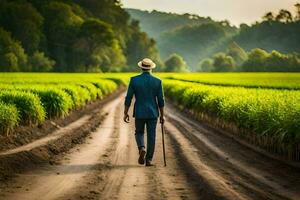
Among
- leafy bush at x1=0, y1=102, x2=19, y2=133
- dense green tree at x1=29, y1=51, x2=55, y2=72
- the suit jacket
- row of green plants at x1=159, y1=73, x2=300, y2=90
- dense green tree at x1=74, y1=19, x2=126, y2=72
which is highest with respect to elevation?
dense green tree at x1=74, y1=19, x2=126, y2=72

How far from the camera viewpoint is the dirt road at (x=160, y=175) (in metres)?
7.97

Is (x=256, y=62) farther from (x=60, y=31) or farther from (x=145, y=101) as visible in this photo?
(x=145, y=101)

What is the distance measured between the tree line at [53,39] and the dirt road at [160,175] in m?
68.4

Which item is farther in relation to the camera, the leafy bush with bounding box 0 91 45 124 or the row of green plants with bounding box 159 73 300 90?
the row of green plants with bounding box 159 73 300 90

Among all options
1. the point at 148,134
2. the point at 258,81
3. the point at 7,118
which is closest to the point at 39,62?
the point at 258,81

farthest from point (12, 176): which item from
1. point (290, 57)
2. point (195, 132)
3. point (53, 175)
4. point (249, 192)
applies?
point (290, 57)

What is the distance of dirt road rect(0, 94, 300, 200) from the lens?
797 cm

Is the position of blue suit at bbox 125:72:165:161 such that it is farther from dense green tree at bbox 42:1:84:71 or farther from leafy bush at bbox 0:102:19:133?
dense green tree at bbox 42:1:84:71

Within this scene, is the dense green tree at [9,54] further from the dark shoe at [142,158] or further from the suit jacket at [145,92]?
the dark shoe at [142,158]

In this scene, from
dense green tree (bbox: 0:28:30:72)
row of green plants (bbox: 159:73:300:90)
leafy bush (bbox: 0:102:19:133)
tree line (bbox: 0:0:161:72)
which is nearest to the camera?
leafy bush (bbox: 0:102:19:133)

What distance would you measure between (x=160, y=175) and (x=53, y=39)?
93.6 meters

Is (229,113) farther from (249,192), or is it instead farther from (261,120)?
(249,192)

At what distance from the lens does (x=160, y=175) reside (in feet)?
31.9

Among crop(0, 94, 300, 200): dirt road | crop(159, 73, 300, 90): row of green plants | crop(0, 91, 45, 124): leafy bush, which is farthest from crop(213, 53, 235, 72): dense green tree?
crop(0, 94, 300, 200): dirt road
